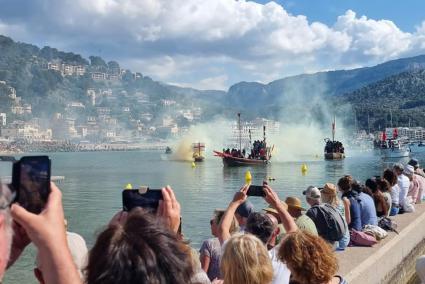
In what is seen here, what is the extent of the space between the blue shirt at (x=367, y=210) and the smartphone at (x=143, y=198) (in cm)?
580

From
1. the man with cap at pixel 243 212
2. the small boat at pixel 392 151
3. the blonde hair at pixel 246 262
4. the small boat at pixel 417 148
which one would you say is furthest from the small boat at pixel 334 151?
the blonde hair at pixel 246 262

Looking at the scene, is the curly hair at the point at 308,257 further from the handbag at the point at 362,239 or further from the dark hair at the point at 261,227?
the handbag at the point at 362,239

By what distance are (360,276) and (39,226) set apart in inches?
206

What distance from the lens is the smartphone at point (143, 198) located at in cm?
289

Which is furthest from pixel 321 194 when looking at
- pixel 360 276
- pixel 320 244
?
pixel 320 244

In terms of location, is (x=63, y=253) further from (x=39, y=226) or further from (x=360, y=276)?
(x=360, y=276)

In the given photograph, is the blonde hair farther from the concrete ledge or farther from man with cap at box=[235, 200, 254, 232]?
the concrete ledge

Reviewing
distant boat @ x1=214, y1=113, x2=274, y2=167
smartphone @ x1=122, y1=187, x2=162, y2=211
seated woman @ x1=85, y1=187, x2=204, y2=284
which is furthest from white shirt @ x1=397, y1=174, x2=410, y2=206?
distant boat @ x1=214, y1=113, x2=274, y2=167

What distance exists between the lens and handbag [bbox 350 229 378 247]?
7.62 metres

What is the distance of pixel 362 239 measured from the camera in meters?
7.63

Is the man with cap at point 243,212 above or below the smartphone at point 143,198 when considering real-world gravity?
below

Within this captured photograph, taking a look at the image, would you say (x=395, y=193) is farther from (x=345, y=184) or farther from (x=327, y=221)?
(x=327, y=221)

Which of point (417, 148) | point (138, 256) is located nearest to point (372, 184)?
point (138, 256)

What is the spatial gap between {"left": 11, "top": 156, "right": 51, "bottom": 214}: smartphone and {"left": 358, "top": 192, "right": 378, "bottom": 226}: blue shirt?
688 cm
